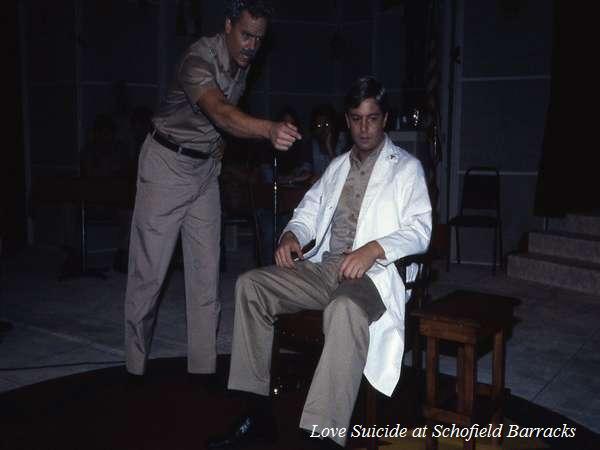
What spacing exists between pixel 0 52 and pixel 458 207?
568 centimetres

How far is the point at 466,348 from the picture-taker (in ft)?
7.72

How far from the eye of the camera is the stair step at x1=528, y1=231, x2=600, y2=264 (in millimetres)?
5977

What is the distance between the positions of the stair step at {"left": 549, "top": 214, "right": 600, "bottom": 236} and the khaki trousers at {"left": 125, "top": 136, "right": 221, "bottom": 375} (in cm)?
456

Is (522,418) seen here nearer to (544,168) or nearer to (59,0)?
(544,168)

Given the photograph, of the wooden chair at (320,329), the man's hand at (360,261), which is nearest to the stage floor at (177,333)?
the wooden chair at (320,329)

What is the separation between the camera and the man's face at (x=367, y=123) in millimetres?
2832

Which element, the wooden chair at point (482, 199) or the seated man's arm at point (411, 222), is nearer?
the seated man's arm at point (411, 222)

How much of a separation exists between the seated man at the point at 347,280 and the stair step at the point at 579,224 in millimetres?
4149

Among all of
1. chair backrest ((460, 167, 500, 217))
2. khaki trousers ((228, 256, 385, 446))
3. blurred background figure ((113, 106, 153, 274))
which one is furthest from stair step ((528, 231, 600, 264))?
blurred background figure ((113, 106, 153, 274))

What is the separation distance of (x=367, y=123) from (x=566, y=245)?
163 inches

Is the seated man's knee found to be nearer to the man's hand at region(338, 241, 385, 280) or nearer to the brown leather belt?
the man's hand at region(338, 241, 385, 280)

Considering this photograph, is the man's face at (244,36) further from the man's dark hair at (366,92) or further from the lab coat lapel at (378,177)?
the lab coat lapel at (378,177)

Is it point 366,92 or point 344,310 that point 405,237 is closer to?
point 344,310

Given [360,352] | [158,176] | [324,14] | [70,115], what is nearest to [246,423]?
[360,352]
